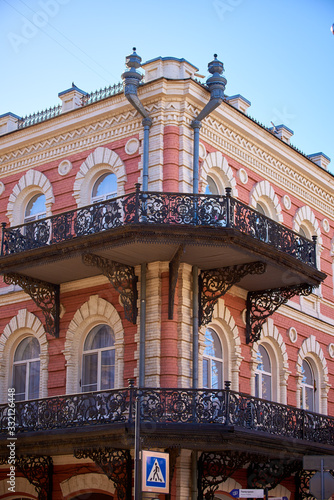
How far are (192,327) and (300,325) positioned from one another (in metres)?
5.39

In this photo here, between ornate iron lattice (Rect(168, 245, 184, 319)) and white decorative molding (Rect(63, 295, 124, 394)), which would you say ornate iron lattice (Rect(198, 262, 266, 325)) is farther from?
white decorative molding (Rect(63, 295, 124, 394))

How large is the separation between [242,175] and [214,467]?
7.57 metres

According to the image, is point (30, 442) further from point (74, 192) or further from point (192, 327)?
point (74, 192)

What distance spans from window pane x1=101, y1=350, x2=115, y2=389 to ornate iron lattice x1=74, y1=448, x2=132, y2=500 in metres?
2.09

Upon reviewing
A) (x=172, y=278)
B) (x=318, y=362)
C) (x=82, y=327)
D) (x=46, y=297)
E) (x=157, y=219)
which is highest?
(x=157, y=219)

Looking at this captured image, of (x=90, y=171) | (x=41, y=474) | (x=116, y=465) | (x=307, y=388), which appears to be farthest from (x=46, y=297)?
(x=307, y=388)

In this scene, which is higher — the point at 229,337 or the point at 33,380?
the point at 229,337

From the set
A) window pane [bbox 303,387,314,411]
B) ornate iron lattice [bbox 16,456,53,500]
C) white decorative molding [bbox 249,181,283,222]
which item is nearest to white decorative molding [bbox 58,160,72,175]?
white decorative molding [bbox 249,181,283,222]

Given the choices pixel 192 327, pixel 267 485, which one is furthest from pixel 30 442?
pixel 267 485

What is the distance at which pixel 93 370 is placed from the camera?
18344mm

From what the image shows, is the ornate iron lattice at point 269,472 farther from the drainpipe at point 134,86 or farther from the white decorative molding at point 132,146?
the white decorative molding at point 132,146

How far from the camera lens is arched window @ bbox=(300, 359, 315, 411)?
2131cm

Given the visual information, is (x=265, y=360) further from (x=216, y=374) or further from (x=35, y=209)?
(x=35, y=209)

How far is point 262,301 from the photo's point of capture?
63.3 feet
